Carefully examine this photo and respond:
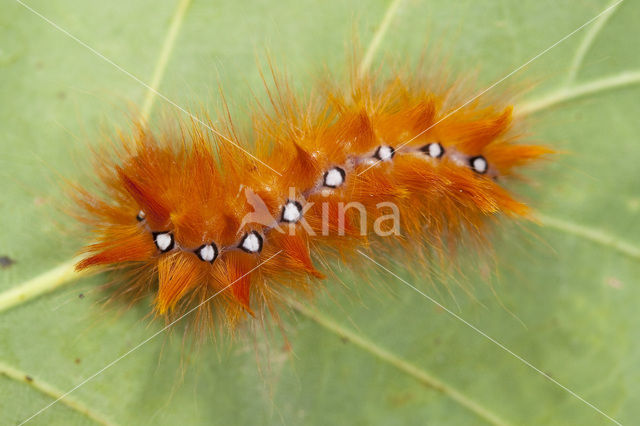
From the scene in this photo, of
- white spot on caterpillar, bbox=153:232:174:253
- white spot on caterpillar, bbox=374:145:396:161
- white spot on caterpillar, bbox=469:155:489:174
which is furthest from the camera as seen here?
white spot on caterpillar, bbox=469:155:489:174

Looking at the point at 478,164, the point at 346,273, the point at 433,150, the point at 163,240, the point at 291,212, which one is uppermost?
the point at 163,240

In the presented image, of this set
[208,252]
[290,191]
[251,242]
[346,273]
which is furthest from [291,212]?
[346,273]

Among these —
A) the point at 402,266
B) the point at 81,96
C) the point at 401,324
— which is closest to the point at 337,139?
the point at 402,266

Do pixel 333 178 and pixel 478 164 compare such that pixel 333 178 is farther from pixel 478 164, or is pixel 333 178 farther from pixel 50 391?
pixel 50 391

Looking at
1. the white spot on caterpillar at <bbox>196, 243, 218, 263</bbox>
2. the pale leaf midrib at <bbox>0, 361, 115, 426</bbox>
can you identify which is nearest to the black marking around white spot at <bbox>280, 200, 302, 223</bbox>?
the white spot on caterpillar at <bbox>196, 243, 218, 263</bbox>

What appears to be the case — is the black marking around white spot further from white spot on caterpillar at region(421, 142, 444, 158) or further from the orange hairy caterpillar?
white spot on caterpillar at region(421, 142, 444, 158)

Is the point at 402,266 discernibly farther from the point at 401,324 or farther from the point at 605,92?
the point at 605,92
